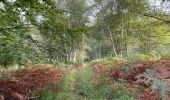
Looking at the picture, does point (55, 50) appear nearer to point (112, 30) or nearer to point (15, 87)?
point (15, 87)

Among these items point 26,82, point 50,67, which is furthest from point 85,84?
point 26,82

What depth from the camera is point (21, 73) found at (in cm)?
888

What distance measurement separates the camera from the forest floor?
23.6 ft

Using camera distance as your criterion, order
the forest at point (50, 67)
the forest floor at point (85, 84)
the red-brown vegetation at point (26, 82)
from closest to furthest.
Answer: the forest at point (50, 67)
the red-brown vegetation at point (26, 82)
the forest floor at point (85, 84)

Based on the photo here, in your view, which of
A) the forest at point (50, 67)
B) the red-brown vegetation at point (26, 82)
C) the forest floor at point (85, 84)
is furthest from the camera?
the forest floor at point (85, 84)

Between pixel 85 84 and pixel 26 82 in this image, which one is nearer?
pixel 26 82

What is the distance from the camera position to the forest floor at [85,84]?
283 inches

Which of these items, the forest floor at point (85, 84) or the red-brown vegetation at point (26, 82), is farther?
the forest floor at point (85, 84)

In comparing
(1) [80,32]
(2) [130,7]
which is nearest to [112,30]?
(2) [130,7]

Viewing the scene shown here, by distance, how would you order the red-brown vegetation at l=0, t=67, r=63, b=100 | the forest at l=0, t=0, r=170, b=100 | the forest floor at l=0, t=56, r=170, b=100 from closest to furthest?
the forest at l=0, t=0, r=170, b=100
the red-brown vegetation at l=0, t=67, r=63, b=100
the forest floor at l=0, t=56, r=170, b=100

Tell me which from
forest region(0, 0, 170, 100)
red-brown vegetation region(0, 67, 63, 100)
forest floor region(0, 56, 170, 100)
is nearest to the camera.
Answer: forest region(0, 0, 170, 100)

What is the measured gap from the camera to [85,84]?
28.8 ft

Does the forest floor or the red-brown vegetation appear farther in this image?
the forest floor

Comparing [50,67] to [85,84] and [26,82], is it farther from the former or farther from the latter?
[26,82]
